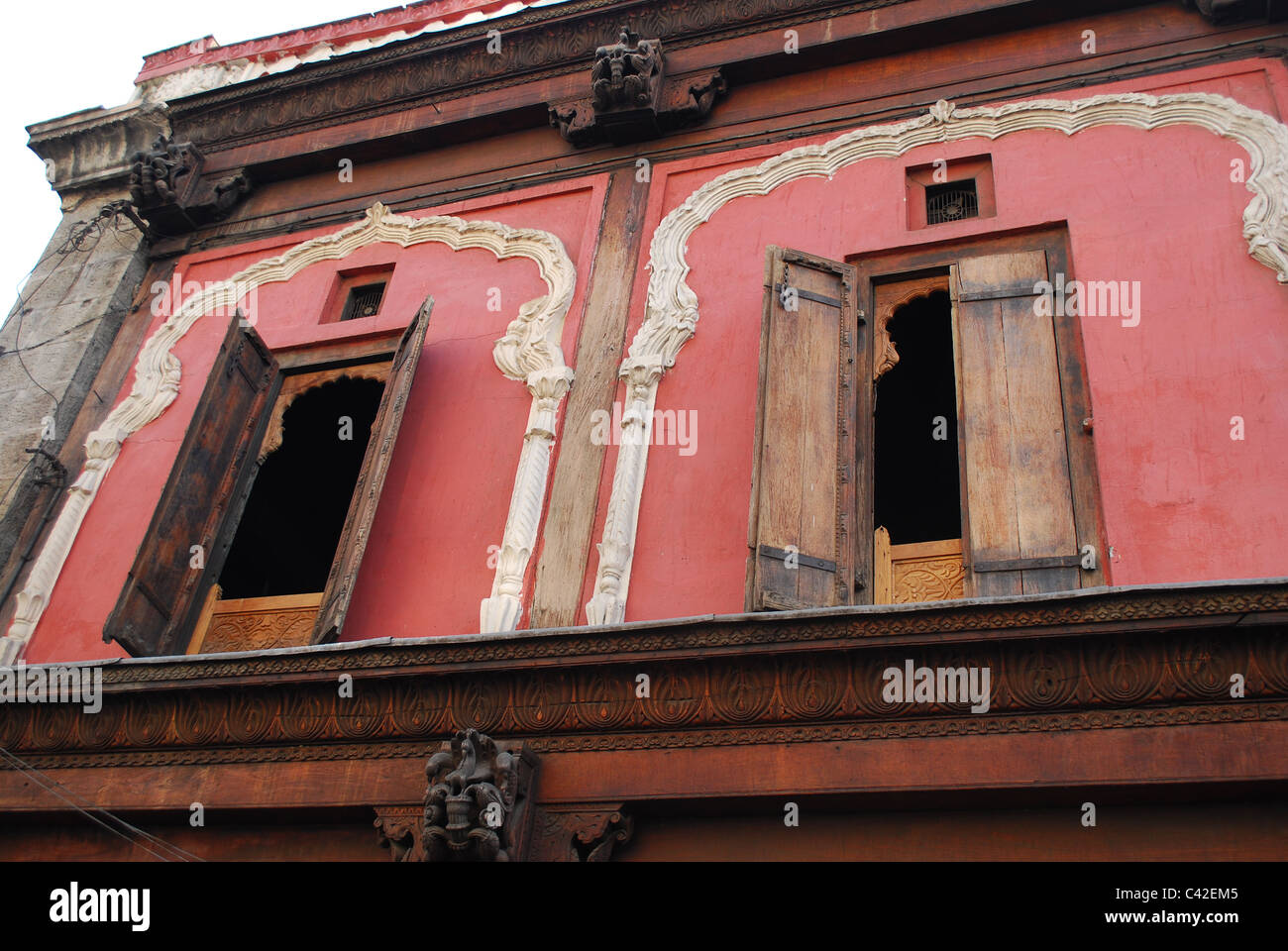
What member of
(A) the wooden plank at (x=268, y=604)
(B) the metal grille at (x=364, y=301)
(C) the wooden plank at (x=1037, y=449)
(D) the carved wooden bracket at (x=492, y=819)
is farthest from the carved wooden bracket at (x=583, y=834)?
(B) the metal grille at (x=364, y=301)

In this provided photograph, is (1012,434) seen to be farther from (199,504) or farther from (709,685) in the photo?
(199,504)

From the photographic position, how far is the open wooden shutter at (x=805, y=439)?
5.49 meters

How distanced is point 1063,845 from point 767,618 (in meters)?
1.41

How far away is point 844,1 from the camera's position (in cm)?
810

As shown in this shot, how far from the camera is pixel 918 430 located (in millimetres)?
9945

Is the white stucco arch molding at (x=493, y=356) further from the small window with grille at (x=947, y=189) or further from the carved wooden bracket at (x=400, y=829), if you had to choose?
the small window with grille at (x=947, y=189)

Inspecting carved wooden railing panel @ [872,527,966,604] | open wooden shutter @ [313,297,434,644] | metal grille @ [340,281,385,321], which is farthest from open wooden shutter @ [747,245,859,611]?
metal grille @ [340,281,385,321]

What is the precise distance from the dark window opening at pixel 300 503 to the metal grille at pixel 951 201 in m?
4.62

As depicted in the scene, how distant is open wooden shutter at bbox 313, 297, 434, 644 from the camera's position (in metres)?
6.12

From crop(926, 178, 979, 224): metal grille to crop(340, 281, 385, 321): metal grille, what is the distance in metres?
3.64

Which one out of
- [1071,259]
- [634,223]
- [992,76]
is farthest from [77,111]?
[1071,259]

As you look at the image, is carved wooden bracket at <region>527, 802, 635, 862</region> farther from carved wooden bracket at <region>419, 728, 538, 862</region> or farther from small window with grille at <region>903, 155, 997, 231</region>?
small window with grille at <region>903, 155, 997, 231</region>

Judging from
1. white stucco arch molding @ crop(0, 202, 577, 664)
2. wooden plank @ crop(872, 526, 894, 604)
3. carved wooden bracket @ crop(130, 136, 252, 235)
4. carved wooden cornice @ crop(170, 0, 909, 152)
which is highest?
carved wooden cornice @ crop(170, 0, 909, 152)

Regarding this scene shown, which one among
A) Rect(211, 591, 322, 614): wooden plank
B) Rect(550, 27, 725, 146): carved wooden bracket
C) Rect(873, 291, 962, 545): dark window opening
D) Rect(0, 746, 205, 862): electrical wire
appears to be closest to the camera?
Rect(0, 746, 205, 862): electrical wire
